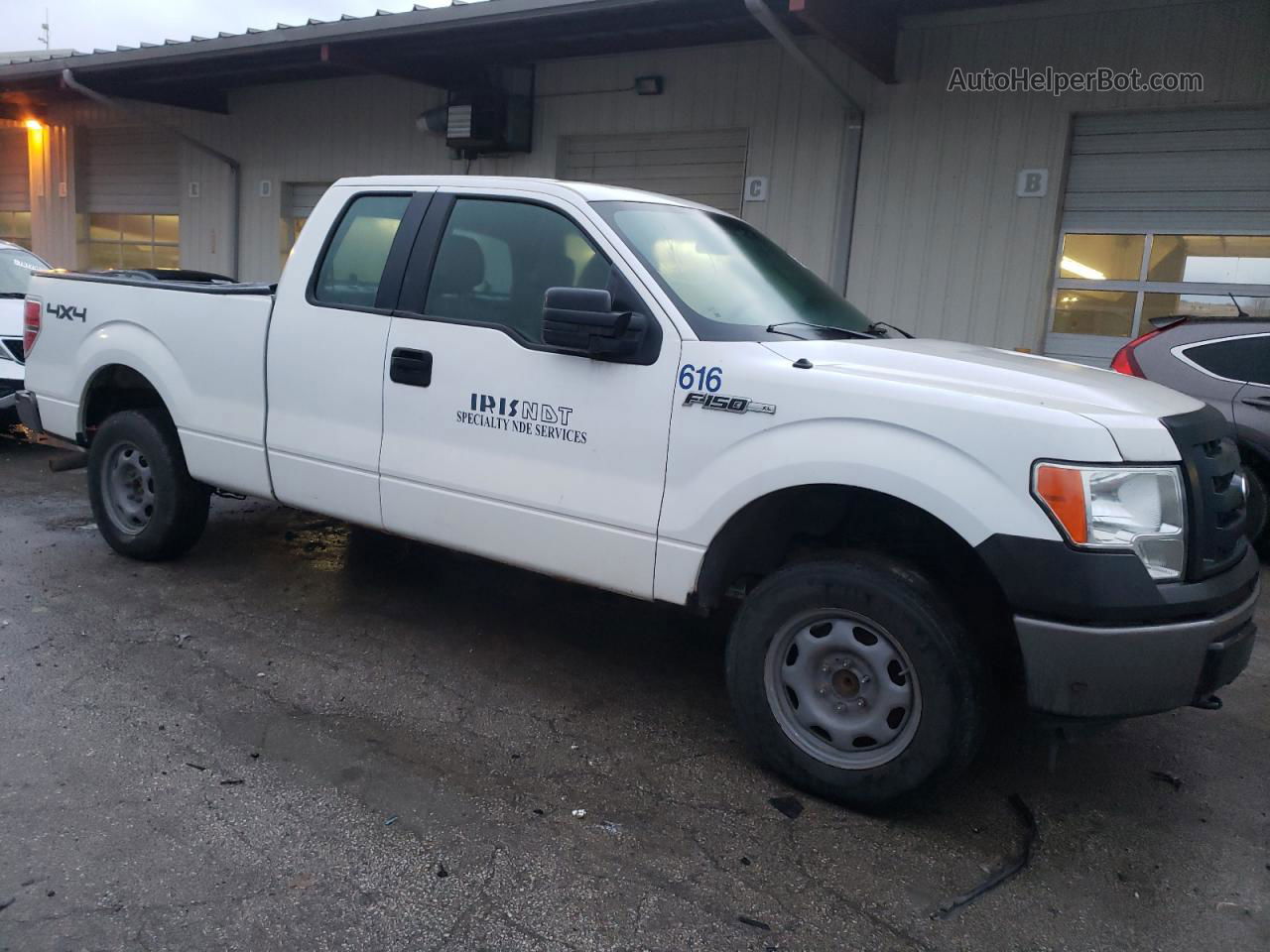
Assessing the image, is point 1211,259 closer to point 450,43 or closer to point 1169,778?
point 1169,778

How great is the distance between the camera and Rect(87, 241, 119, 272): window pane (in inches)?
686

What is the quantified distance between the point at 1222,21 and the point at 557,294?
706 cm

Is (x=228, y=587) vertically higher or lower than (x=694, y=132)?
lower

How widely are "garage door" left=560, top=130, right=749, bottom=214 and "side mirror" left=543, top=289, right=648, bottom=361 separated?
728cm

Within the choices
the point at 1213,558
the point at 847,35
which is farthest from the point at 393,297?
the point at 847,35

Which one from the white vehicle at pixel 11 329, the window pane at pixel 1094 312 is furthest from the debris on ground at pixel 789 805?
the white vehicle at pixel 11 329

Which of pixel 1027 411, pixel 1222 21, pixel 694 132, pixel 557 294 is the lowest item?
pixel 1027 411

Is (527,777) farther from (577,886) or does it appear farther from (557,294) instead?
(557,294)

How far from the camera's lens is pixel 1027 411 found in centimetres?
307

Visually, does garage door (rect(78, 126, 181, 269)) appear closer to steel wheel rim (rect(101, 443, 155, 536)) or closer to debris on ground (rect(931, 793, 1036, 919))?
steel wheel rim (rect(101, 443, 155, 536))

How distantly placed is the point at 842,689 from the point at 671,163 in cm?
872

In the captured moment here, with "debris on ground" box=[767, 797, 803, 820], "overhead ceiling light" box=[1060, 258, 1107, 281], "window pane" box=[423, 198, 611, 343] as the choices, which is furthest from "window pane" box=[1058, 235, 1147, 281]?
"debris on ground" box=[767, 797, 803, 820]

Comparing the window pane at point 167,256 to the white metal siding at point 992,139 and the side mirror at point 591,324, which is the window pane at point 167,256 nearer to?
the white metal siding at point 992,139

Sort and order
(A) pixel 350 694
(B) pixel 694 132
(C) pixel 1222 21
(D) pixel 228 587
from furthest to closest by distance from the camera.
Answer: (B) pixel 694 132, (C) pixel 1222 21, (D) pixel 228 587, (A) pixel 350 694
